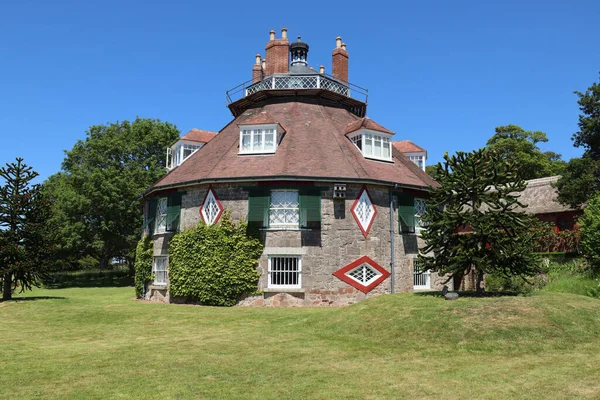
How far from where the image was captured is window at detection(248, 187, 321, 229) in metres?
22.8

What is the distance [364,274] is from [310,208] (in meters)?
4.10

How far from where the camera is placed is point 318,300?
22359 millimetres

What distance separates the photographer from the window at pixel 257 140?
2547cm

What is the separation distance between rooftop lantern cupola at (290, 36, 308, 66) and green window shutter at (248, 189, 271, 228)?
14.0 m

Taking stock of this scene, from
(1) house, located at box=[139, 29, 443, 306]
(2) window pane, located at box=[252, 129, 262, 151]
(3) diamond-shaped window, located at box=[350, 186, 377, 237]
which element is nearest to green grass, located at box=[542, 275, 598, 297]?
(1) house, located at box=[139, 29, 443, 306]

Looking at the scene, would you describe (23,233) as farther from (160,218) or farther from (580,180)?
(580,180)

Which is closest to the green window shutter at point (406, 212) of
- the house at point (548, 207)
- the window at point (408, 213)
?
the window at point (408, 213)

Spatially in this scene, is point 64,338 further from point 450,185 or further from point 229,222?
point 450,185

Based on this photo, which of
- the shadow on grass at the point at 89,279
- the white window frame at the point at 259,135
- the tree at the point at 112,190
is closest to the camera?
the white window frame at the point at 259,135

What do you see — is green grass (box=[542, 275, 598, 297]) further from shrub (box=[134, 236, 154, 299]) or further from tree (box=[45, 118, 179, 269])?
tree (box=[45, 118, 179, 269])

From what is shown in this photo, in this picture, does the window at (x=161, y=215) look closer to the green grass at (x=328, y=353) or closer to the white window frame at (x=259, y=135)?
the white window frame at (x=259, y=135)

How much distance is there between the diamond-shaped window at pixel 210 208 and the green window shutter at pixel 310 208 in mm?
3996

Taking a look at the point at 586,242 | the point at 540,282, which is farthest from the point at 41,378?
the point at 586,242

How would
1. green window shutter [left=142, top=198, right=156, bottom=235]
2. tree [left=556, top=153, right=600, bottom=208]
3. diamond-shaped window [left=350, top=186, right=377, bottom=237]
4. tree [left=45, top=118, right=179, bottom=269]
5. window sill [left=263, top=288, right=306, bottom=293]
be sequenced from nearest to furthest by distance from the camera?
window sill [left=263, top=288, right=306, bottom=293]
diamond-shaped window [left=350, top=186, right=377, bottom=237]
green window shutter [left=142, top=198, right=156, bottom=235]
tree [left=556, top=153, right=600, bottom=208]
tree [left=45, top=118, right=179, bottom=269]
